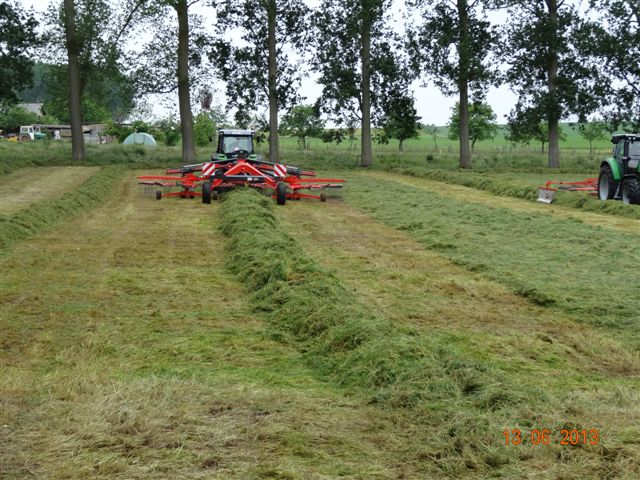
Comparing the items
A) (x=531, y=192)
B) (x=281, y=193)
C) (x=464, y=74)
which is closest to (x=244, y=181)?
(x=281, y=193)

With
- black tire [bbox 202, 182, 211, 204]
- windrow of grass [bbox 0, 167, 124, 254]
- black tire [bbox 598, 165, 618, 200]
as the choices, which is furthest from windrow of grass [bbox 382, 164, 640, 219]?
windrow of grass [bbox 0, 167, 124, 254]

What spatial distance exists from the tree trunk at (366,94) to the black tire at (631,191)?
A: 20.6 m

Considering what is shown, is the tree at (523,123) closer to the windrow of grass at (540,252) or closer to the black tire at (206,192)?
the windrow of grass at (540,252)

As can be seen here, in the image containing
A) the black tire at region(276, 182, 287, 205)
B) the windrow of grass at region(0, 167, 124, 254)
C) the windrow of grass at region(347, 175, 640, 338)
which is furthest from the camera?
the black tire at region(276, 182, 287, 205)

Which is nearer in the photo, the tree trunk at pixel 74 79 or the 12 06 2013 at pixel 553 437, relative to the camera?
the 12 06 2013 at pixel 553 437

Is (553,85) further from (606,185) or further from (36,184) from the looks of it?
(36,184)

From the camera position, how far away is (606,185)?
20.8 metres

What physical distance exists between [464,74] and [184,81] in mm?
13320

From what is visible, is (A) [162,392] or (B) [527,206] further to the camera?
(B) [527,206]

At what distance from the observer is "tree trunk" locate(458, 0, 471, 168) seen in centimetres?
3812

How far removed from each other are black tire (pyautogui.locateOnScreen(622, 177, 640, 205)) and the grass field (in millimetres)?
6065

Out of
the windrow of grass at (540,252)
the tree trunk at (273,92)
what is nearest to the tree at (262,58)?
the tree trunk at (273,92)

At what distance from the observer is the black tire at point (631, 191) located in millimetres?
19344

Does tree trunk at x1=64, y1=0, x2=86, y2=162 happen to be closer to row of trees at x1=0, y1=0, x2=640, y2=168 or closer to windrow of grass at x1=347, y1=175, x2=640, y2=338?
row of trees at x1=0, y1=0, x2=640, y2=168
